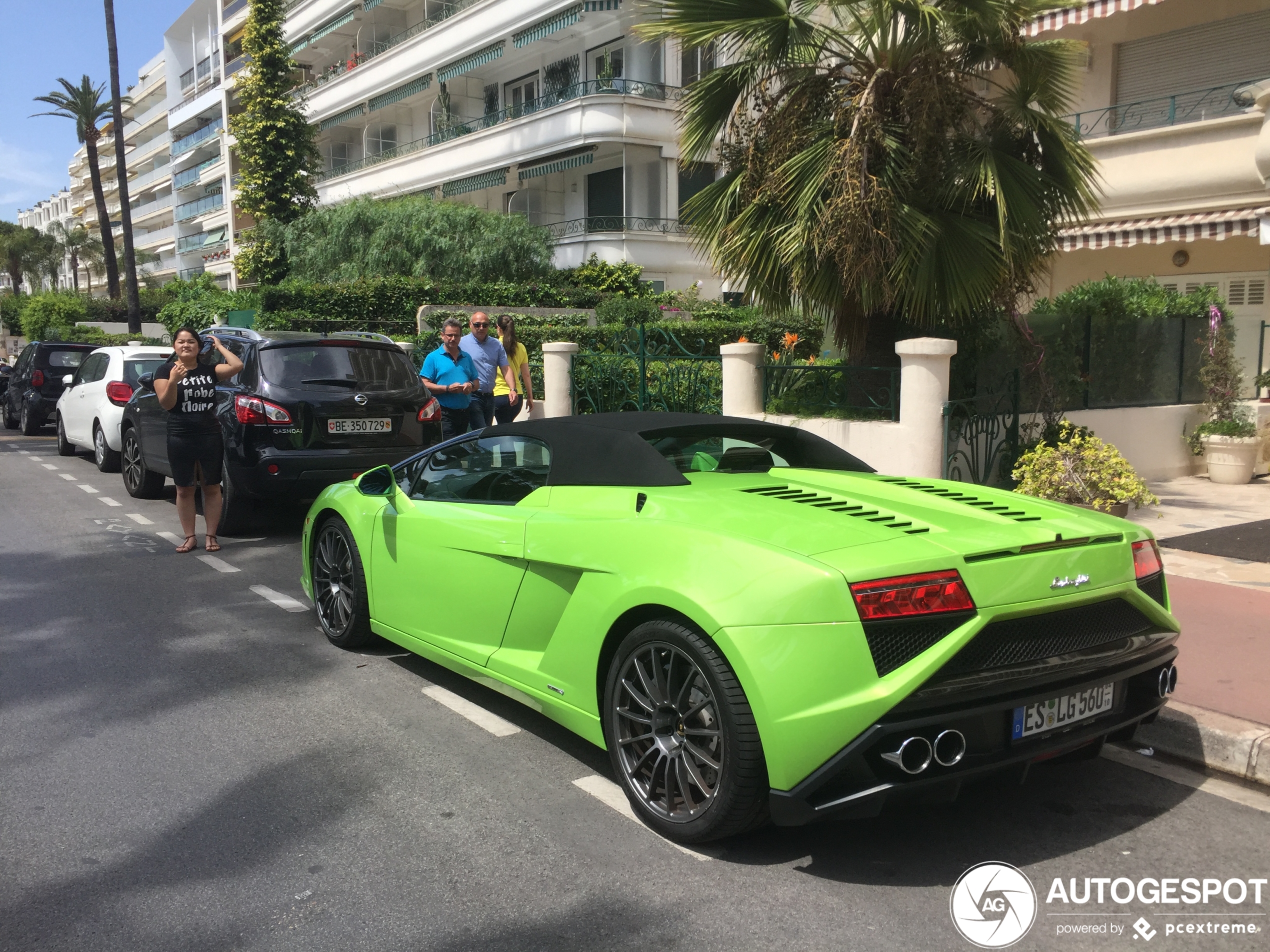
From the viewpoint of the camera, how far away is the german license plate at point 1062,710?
3.30 meters

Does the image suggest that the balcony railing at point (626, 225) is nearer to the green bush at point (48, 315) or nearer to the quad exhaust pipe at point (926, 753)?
the green bush at point (48, 315)

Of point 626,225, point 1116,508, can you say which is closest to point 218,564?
point 1116,508

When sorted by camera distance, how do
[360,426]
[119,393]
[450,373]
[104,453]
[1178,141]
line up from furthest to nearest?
1. [1178,141]
2. [104,453]
3. [119,393]
4. [450,373]
5. [360,426]

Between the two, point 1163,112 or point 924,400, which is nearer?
point 924,400

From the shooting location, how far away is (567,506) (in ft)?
13.8

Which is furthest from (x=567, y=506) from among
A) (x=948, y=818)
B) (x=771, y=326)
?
(x=771, y=326)

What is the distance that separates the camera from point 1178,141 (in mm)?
15055

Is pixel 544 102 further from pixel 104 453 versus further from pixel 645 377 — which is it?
pixel 645 377

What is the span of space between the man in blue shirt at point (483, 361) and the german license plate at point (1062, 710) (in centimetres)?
783

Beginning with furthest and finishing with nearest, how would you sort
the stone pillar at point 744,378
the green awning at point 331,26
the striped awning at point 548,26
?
the green awning at point 331,26
the striped awning at point 548,26
the stone pillar at point 744,378

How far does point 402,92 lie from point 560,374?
1056 inches

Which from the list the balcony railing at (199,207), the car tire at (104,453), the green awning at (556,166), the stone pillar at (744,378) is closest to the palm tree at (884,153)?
the stone pillar at (744,378)

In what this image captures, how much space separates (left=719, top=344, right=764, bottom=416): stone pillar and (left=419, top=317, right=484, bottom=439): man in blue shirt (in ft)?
8.58

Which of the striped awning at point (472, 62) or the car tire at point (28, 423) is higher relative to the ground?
the striped awning at point (472, 62)
